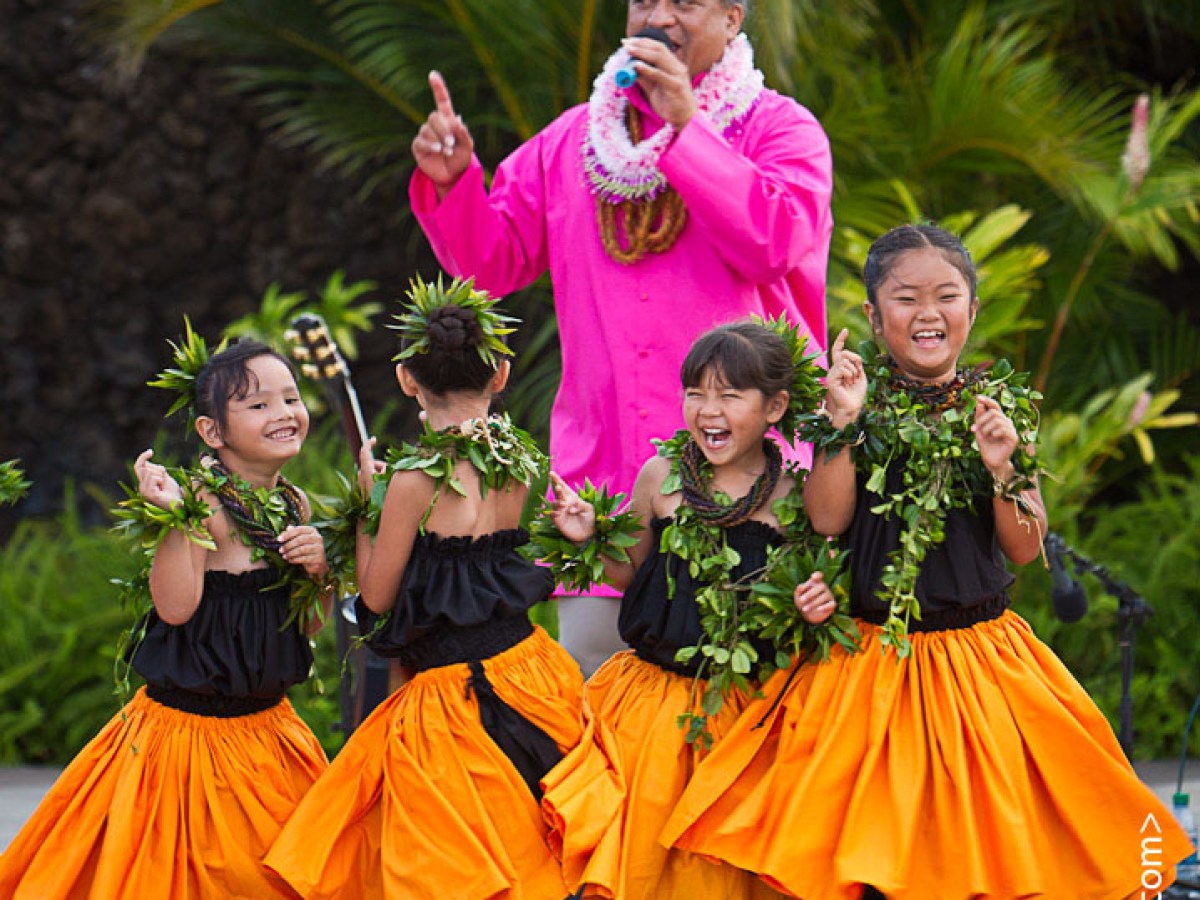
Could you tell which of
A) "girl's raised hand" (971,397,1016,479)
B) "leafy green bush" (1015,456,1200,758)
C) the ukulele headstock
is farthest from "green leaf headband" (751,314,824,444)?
"leafy green bush" (1015,456,1200,758)

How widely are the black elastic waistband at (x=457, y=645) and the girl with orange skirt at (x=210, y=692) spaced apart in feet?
0.85

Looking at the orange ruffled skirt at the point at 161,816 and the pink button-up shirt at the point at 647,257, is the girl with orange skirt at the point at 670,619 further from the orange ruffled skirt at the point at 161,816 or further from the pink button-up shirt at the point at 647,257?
the orange ruffled skirt at the point at 161,816

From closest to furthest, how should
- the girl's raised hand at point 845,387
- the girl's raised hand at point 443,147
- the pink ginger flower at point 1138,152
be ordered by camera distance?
the girl's raised hand at point 845,387
the girl's raised hand at point 443,147
the pink ginger flower at point 1138,152

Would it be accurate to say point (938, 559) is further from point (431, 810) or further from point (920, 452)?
point (431, 810)

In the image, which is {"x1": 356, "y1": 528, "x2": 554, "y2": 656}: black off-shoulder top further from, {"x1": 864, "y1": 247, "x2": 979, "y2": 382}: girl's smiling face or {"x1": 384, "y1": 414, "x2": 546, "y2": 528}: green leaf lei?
{"x1": 864, "y1": 247, "x2": 979, "y2": 382}: girl's smiling face

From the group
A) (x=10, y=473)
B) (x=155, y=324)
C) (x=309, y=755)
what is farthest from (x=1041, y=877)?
(x=155, y=324)

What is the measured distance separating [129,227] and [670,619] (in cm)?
533

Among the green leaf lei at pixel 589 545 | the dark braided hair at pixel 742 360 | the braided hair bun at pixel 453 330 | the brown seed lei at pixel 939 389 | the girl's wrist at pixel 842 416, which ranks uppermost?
the braided hair bun at pixel 453 330

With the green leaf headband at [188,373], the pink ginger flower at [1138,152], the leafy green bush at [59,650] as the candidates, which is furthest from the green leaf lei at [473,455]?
the pink ginger flower at [1138,152]

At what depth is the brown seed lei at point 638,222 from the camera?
352cm

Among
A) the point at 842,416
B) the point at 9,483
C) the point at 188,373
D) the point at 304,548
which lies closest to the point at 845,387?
the point at 842,416

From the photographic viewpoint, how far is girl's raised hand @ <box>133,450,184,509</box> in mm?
3203

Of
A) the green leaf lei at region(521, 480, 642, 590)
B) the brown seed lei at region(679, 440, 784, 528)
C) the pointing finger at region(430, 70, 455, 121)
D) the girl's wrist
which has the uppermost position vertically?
the pointing finger at region(430, 70, 455, 121)

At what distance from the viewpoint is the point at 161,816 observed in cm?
322
